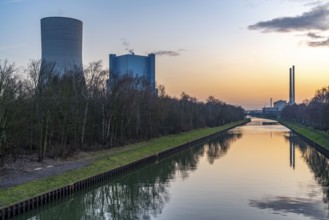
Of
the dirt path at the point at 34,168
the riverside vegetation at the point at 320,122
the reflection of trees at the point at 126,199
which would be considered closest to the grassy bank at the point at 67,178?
the dirt path at the point at 34,168

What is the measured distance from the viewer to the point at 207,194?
2866 centimetres

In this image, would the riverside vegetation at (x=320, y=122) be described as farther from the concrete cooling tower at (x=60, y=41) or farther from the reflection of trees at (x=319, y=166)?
the concrete cooling tower at (x=60, y=41)

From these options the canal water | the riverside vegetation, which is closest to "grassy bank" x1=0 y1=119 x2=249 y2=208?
the canal water

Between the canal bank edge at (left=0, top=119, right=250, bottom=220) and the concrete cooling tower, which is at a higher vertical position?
the concrete cooling tower

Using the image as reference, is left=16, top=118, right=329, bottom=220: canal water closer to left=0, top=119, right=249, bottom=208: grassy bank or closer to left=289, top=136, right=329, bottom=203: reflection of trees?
left=289, top=136, right=329, bottom=203: reflection of trees

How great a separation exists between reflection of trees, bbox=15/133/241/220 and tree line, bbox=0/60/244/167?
24.3 feet

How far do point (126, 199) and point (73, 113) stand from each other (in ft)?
56.4

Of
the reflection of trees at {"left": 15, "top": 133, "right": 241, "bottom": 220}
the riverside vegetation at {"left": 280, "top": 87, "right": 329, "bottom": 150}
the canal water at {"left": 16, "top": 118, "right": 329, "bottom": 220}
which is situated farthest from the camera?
the riverside vegetation at {"left": 280, "top": 87, "right": 329, "bottom": 150}

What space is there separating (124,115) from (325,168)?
2817cm

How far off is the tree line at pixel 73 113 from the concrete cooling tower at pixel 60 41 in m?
32.8

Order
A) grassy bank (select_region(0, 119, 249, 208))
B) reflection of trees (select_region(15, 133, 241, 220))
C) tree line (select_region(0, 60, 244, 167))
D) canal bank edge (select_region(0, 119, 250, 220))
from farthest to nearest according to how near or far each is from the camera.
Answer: tree line (select_region(0, 60, 244, 167))
reflection of trees (select_region(15, 133, 241, 220))
grassy bank (select_region(0, 119, 249, 208))
canal bank edge (select_region(0, 119, 250, 220))

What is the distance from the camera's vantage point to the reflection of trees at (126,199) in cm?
2391

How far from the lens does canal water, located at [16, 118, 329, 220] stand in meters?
23.4

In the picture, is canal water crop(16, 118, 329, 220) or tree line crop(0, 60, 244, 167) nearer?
canal water crop(16, 118, 329, 220)
